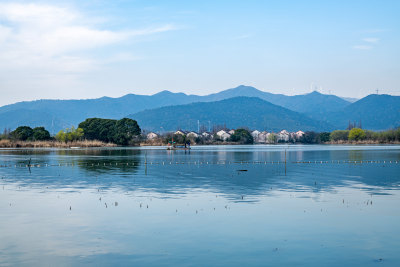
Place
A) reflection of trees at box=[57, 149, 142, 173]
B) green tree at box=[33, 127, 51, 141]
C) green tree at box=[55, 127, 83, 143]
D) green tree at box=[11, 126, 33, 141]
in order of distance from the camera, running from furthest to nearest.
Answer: green tree at box=[55, 127, 83, 143]
green tree at box=[33, 127, 51, 141]
green tree at box=[11, 126, 33, 141]
reflection of trees at box=[57, 149, 142, 173]

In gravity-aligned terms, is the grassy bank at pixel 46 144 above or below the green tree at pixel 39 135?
below

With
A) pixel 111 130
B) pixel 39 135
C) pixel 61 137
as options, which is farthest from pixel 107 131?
pixel 39 135

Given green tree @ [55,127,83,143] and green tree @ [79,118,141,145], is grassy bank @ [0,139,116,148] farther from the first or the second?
green tree @ [79,118,141,145]

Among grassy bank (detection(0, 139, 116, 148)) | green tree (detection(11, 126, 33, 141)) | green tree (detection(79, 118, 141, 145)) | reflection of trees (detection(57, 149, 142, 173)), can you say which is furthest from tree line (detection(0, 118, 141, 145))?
reflection of trees (detection(57, 149, 142, 173))

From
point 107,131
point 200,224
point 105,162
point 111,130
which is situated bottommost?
point 200,224

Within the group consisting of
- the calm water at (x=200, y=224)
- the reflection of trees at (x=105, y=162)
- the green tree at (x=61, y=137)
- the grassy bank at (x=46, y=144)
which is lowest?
the calm water at (x=200, y=224)

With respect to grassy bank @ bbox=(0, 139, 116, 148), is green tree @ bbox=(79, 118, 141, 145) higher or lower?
higher

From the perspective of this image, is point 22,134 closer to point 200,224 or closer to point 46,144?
point 46,144

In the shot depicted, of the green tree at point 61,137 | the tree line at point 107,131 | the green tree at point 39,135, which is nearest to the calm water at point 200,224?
the green tree at point 39,135

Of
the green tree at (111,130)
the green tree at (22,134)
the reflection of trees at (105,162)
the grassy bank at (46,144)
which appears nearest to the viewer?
the reflection of trees at (105,162)

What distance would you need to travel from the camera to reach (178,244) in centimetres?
1848

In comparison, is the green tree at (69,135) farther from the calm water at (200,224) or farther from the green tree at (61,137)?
the calm water at (200,224)

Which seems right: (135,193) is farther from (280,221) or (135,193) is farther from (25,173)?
(25,173)

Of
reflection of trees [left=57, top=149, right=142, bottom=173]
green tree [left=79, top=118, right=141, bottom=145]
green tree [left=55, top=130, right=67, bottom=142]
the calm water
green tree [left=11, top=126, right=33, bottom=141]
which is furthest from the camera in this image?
green tree [left=79, top=118, right=141, bottom=145]
